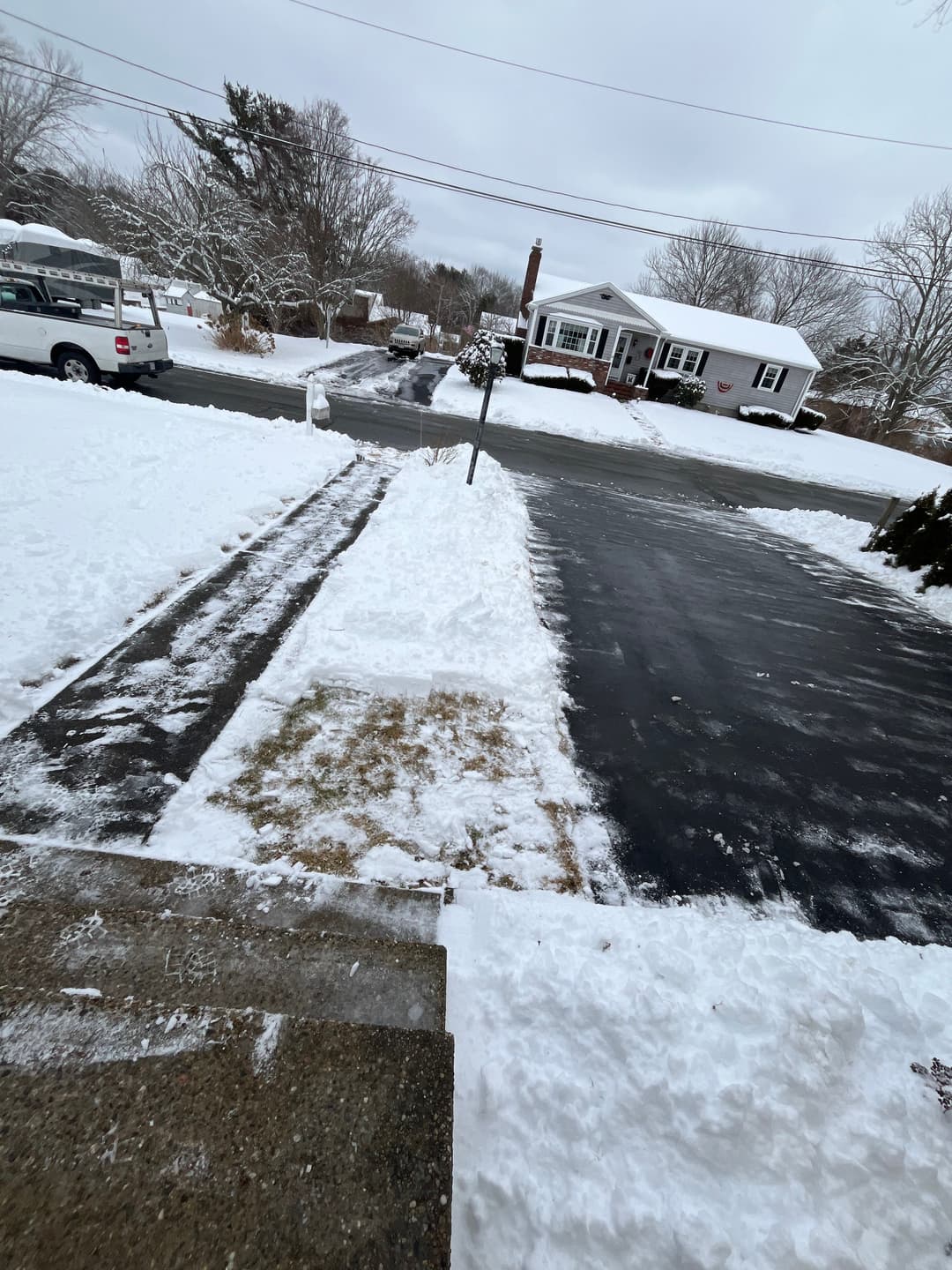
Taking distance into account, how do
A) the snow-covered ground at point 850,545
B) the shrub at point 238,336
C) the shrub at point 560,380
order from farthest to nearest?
1. the shrub at point 560,380
2. the shrub at point 238,336
3. the snow-covered ground at point 850,545

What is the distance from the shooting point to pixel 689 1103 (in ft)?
6.47

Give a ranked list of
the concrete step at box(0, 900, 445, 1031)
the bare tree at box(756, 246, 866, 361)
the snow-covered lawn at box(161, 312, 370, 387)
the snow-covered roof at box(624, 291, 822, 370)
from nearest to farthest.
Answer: the concrete step at box(0, 900, 445, 1031) → the snow-covered lawn at box(161, 312, 370, 387) → the snow-covered roof at box(624, 291, 822, 370) → the bare tree at box(756, 246, 866, 361)

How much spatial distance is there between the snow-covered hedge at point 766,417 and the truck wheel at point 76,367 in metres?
29.4

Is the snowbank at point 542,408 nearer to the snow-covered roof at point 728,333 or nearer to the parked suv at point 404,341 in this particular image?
the parked suv at point 404,341

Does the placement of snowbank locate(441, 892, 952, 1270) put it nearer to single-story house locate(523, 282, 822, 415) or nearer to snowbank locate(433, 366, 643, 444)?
snowbank locate(433, 366, 643, 444)

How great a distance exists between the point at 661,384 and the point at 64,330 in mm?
26768

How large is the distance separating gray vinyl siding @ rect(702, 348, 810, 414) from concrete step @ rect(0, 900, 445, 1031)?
34.0 metres

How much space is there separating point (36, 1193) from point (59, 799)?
7.05 feet

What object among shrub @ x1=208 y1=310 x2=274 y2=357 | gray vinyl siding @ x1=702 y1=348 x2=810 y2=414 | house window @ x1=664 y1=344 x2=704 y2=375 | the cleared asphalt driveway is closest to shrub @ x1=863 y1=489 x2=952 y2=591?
the cleared asphalt driveway

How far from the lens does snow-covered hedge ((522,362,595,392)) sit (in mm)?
26984

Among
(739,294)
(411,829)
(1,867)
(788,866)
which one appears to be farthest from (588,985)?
(739,294)

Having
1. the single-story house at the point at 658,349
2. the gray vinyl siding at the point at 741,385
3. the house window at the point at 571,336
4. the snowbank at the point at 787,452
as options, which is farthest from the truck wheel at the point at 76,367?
the gray vinyl siding at the point at 741,385

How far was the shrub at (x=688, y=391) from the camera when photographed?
2844cm

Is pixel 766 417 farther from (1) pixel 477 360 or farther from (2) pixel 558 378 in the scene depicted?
(1) pixel 477 360
